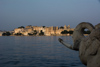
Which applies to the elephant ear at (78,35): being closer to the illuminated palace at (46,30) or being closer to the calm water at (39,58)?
the calm water at (39,58)

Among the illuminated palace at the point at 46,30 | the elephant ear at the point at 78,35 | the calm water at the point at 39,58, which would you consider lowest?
the calm water at the point at 39,58

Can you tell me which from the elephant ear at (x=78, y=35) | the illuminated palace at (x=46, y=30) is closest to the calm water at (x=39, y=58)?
the elephant ear at (x=78, y=35)

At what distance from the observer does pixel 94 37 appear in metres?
2.07

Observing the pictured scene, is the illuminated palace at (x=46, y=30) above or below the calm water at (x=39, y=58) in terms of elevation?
above

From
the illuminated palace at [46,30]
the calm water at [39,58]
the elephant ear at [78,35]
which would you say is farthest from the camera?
the illuminated palace at [46,30]

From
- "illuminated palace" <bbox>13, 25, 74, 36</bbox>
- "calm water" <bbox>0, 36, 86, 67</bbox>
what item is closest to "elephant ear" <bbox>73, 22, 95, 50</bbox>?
"calm water" <bbox>0, 36, 86, 67</bbox>

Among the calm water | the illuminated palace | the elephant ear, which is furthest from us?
the illuminated palace

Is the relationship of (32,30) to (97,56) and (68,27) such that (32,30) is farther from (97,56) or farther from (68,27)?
(97,56)

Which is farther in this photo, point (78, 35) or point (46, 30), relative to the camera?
point (46, 30)

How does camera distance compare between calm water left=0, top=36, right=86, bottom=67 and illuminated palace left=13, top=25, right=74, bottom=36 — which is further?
illuminated palace left=13, top=25, right=74, bottom=36

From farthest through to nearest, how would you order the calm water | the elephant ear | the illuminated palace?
the illuminated palace < the calm water < the elephant ear

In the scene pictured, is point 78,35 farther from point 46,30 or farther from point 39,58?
point 46,30

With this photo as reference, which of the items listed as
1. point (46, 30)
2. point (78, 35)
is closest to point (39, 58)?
point (78, 35)

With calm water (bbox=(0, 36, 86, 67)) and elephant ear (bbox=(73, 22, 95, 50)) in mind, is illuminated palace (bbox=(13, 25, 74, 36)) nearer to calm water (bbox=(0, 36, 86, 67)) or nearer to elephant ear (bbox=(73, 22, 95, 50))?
calm water (bbox=(0, 36, 86, 67))
